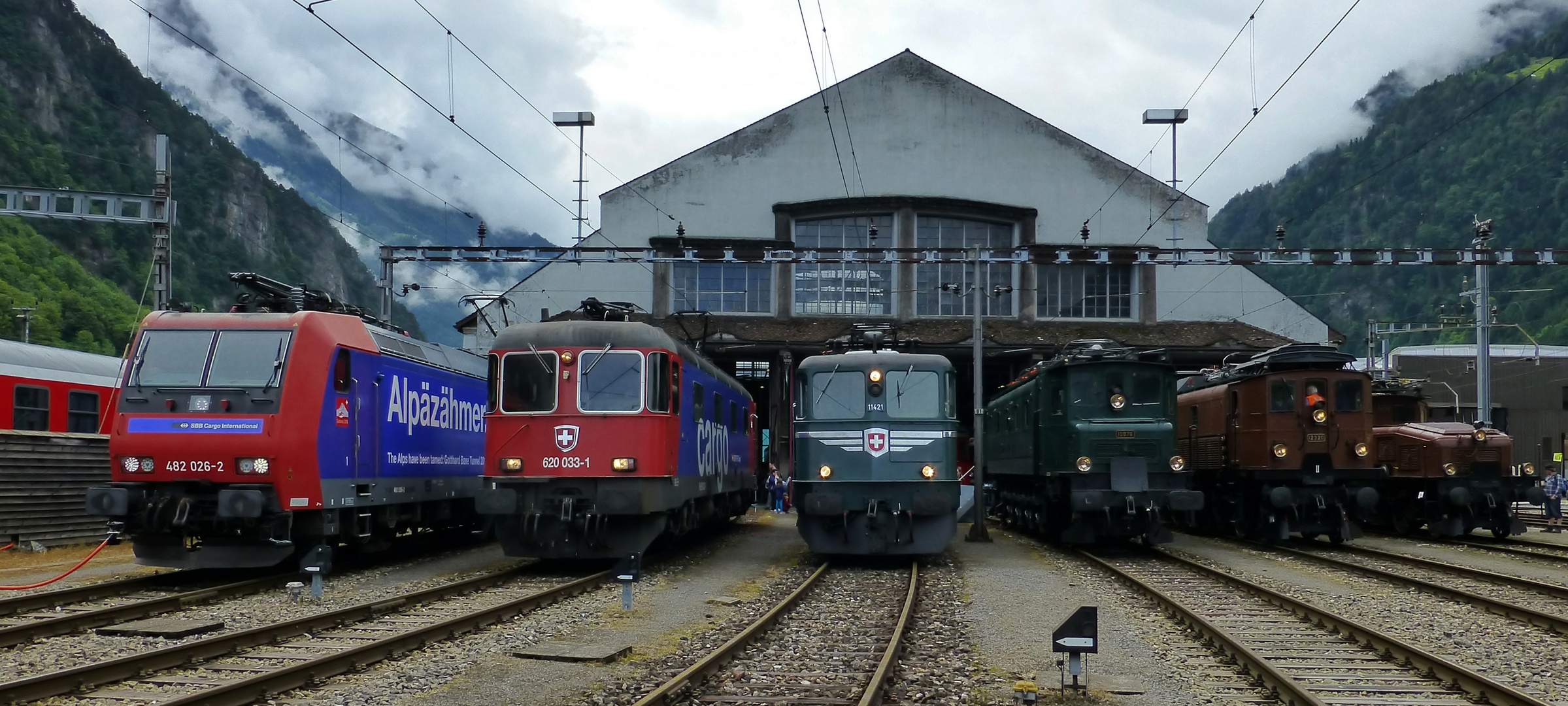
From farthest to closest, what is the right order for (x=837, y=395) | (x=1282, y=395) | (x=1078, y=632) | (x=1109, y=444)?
(x=1282, y=395), (x=1109, y=444), (x=837, y=395), (x=1078, y=632)

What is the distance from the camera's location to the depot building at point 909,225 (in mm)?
41188

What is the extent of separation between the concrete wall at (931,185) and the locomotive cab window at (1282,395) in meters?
22.3

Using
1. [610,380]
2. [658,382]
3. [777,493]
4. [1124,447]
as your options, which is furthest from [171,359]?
[777,493]

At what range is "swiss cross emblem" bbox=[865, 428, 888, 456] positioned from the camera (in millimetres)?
15992

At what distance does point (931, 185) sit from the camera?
42.3 metres

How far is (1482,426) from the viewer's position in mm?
23422

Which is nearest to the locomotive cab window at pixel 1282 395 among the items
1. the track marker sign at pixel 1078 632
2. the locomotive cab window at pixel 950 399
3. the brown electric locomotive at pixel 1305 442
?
the brown electric locomotive at pixel 1305 442

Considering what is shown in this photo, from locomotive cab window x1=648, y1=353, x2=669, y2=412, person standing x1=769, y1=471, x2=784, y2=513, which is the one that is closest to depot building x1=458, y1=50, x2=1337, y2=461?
person standing x1=769, y1=471, x2=784, y2=513

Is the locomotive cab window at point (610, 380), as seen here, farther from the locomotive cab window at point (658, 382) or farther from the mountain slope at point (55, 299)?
the mountain slope at point (55, 299)

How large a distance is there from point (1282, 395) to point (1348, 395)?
1113 mm

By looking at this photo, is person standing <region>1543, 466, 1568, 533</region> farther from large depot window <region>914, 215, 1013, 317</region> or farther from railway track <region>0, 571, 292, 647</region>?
railway track <region>0, 571, 292, 647</region>

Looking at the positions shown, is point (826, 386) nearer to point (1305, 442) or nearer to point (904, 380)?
point (904, 380)

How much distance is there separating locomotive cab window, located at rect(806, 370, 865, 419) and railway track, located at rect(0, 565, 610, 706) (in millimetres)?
5271

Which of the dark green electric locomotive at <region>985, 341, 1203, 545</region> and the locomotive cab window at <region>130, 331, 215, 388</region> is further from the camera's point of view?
the dark green electric locomotive at <region>985, 341, 1203, 545</region>
